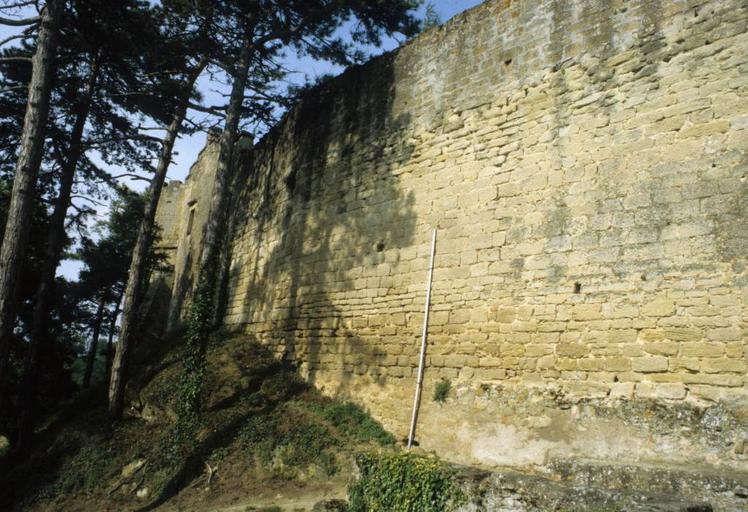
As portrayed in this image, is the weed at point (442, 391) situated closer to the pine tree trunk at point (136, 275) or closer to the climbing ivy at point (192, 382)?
the climbing ivy at point (192, 382)

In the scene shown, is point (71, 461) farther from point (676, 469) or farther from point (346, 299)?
point (676, 469)

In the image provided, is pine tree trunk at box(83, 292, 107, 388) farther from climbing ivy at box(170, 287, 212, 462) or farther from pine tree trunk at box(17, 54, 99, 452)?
climbing ivy at box(170, 287, 212, 462)

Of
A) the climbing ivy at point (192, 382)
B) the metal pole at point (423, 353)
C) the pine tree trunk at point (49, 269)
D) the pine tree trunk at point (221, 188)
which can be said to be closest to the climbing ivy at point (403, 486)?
the metal pole at point (423, 353)

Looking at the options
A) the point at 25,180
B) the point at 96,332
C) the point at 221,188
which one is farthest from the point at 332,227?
the point at 96,332

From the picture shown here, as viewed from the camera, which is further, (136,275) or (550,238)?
(136,275)

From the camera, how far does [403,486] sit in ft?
17.3

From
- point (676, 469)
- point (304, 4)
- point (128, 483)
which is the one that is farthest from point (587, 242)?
point (304, 4)

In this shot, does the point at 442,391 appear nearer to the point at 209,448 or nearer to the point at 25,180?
the point at 209,448

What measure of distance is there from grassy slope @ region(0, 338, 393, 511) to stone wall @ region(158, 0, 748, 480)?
25.3 inches

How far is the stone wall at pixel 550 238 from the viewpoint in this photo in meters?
5.97

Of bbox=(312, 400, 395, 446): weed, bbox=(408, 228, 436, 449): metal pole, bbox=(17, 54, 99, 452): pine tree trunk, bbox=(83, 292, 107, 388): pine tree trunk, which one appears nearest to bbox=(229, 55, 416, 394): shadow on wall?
bbox=(312, 400, 395, 446): weed

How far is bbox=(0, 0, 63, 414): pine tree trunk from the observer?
27.0 feet

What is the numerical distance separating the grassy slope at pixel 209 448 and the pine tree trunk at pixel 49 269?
0.82 m

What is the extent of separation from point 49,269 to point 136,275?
9.44ft
